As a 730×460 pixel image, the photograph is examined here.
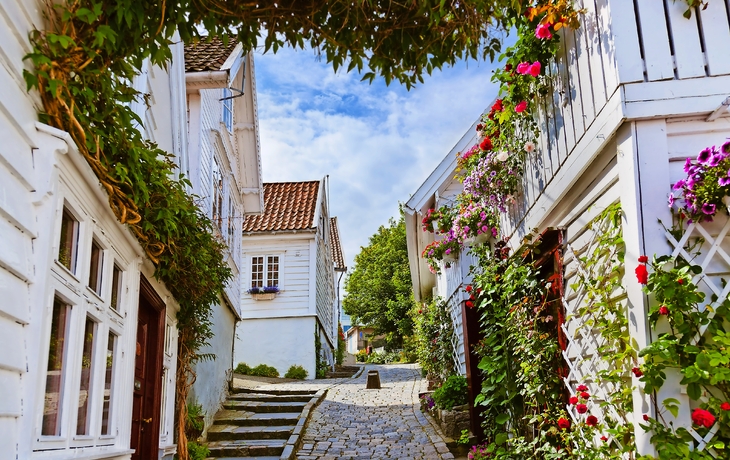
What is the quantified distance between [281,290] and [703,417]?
17.1m

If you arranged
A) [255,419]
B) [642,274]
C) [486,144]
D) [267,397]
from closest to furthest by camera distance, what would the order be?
[642,274] < [486,144] < [255,419] < [267,397]

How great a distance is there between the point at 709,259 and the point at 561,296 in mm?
1750

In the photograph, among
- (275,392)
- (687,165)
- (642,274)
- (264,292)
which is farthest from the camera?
(264,292)

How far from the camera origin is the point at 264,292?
19.9 meters

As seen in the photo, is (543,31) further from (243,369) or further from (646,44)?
(243,369)

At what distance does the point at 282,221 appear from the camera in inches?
810

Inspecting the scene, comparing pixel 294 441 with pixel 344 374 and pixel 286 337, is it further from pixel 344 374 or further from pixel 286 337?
pixel 344 374

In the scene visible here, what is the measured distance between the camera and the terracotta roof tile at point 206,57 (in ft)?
32.6

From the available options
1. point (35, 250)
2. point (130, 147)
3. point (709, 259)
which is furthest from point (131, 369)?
point (709, 259)

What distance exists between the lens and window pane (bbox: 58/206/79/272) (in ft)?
12.3

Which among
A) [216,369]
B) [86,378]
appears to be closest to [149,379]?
[86,378]

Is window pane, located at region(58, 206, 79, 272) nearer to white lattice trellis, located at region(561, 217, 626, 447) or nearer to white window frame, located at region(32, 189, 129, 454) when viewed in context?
white window frame, located at region(32, 189, 129, 454)

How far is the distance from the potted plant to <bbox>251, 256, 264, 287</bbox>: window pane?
0.90 ft

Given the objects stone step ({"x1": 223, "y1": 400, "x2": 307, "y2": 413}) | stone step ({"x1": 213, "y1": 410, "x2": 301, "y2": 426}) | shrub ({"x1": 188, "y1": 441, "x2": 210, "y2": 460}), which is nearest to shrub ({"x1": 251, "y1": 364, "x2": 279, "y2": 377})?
stone step ({"x1": 223, "y1": 400, "x2": 307, "y2": 413})
